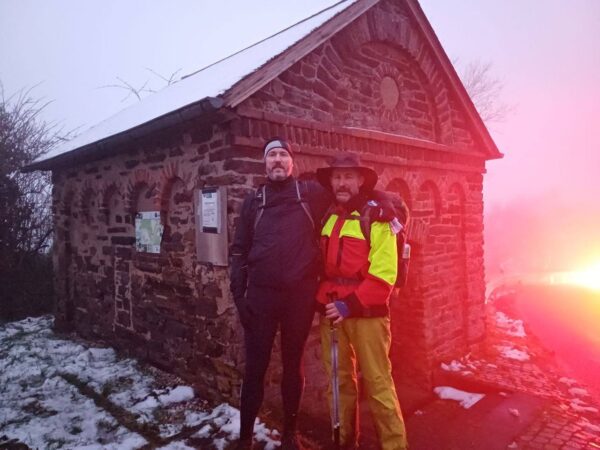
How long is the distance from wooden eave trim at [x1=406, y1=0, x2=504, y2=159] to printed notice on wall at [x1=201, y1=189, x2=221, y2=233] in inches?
178

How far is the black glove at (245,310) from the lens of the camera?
317 centimetres

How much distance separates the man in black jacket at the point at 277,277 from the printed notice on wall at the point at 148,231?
2539 mm

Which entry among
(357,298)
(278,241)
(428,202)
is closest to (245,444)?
(357,298)

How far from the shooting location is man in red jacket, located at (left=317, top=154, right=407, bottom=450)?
308 centimetres

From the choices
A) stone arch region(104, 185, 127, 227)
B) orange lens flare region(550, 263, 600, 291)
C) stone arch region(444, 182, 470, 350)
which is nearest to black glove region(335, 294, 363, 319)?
stone arch region(104, 185, 127, 227)

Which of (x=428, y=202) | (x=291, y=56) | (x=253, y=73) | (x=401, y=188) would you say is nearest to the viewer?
(x=253, y=73)

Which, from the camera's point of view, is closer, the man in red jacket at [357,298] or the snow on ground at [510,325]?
the man in red jacket at [357,298]

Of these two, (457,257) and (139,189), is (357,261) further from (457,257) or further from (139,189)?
(457,257)

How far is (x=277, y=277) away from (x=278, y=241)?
28 cm

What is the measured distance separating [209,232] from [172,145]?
4.23ft

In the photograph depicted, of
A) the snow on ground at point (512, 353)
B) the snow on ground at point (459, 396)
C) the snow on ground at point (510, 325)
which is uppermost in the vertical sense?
the snow on ground at point (459, 396)

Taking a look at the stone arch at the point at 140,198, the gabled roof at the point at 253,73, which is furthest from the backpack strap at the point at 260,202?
the stone arch at the point at 140,198

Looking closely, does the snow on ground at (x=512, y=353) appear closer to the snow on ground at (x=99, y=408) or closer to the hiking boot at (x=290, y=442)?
the snow on ground at (x=99, y=408)

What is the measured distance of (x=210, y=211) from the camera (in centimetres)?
447
